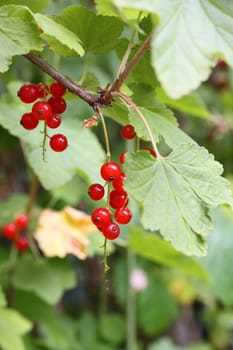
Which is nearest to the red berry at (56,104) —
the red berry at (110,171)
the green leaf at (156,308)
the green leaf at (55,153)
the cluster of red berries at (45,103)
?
the cluster of red berries at (45,103)

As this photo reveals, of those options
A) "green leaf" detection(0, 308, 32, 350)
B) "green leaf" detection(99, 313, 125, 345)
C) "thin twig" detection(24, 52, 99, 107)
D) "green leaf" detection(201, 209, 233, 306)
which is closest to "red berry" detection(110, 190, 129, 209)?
"thin twig" detection(24, 52, 99, 107)

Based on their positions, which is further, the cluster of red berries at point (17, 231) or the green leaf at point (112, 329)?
the green leaf at point (112, 329)

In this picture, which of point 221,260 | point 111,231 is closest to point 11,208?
point 221,260

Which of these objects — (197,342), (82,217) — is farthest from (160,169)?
(197,342)

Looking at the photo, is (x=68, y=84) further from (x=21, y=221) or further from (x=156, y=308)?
(x=156, y=308)

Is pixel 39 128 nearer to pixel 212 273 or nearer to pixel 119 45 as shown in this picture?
pixel 119 45

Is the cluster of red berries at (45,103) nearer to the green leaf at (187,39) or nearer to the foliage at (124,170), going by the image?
the foliage at (124,170)

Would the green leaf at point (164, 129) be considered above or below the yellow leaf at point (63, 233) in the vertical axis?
above
